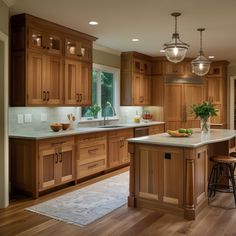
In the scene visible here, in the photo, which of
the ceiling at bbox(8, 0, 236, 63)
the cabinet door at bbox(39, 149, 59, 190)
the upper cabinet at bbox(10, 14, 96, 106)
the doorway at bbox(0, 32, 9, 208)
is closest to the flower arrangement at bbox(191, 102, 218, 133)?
the ceiling at bbox(8, 0, 236, 63)

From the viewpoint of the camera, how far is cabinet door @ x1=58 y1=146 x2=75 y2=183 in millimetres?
4676

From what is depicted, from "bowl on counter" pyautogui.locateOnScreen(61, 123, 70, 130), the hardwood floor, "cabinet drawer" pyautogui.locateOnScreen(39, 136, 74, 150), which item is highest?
"bowl on counter" pyautogui.locateOnScreen(61, 123, 70, 130)

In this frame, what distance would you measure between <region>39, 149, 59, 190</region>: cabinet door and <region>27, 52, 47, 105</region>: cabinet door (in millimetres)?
813

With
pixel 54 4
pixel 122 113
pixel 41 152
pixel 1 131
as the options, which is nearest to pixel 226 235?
pixel 41 152

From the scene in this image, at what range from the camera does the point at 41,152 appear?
14.0 feet

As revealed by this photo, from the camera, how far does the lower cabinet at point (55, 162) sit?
14.2ft

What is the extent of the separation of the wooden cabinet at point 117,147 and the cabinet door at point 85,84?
31.9 inches

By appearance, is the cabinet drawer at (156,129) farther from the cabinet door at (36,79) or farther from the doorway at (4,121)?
the doorway at (4,121)

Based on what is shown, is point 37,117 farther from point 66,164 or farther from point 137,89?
point 137,89

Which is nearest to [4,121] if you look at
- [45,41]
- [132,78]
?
[45,41]

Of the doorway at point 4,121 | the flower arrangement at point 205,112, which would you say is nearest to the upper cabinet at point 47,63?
the doorway at point 4,121

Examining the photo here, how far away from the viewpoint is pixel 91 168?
5422 mm

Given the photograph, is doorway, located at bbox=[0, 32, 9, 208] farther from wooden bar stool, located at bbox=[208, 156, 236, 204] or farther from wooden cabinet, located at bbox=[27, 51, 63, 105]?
wooden bar stool, located at bbox=[208, 156, 236, 204]

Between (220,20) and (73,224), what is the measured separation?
3540 mm
